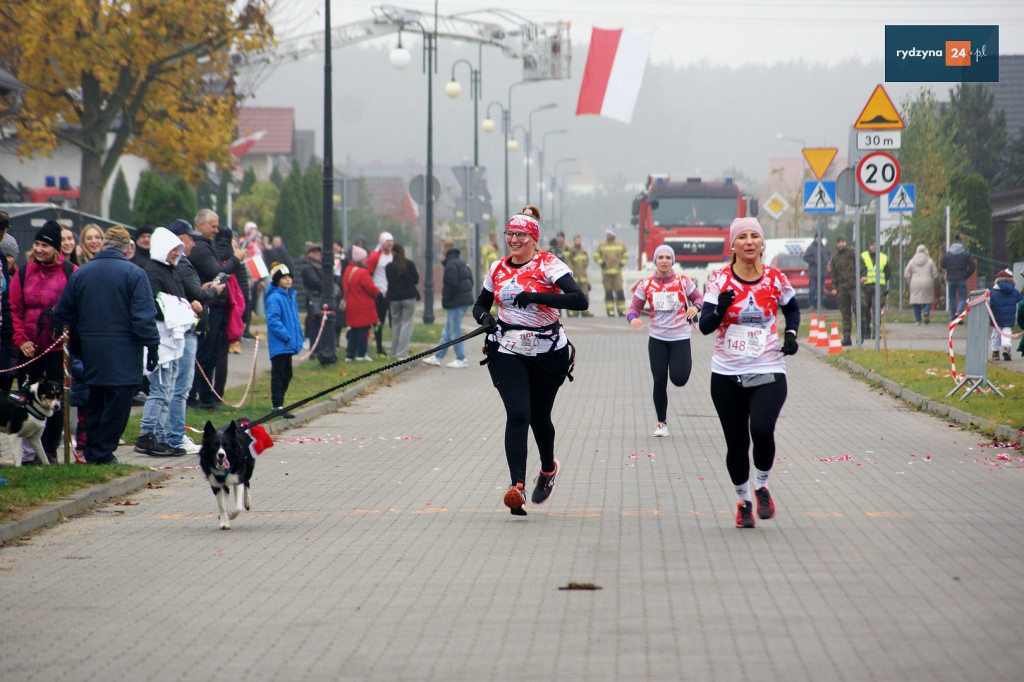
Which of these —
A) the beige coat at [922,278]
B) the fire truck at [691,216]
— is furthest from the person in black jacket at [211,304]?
the fire truck at [691,216]

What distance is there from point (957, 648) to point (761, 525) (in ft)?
9.37

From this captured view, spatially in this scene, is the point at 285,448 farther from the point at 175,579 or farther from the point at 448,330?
the point at 448,330

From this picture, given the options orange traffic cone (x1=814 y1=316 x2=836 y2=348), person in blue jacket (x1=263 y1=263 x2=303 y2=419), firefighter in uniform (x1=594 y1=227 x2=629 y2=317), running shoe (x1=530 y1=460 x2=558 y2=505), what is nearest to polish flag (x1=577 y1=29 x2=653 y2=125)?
firefighter in uniform (x1=594 y1=227 x2=629 y2=317)

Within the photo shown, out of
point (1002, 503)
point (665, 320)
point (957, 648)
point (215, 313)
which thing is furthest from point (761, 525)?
point (215, 313)

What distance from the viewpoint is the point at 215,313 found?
1448cm

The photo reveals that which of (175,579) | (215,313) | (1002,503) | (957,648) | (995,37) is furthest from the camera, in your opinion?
(995,37)

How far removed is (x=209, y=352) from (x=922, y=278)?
19528mm

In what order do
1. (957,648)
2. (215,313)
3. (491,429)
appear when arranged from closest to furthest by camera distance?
(957,648) < (491,429) < (215,313)

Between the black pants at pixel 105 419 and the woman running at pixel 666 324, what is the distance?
15.3 ft

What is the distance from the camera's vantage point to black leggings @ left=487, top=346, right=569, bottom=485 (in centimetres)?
826

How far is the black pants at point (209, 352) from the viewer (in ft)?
47.1

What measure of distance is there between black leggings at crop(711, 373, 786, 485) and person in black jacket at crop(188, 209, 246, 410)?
276 inches

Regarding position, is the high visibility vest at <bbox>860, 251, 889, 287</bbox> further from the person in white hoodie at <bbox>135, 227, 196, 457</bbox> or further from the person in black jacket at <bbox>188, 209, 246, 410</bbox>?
the person in white hoodie at <bbox>135, 227, 196, 457</bbox>

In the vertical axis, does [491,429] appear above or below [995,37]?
below
